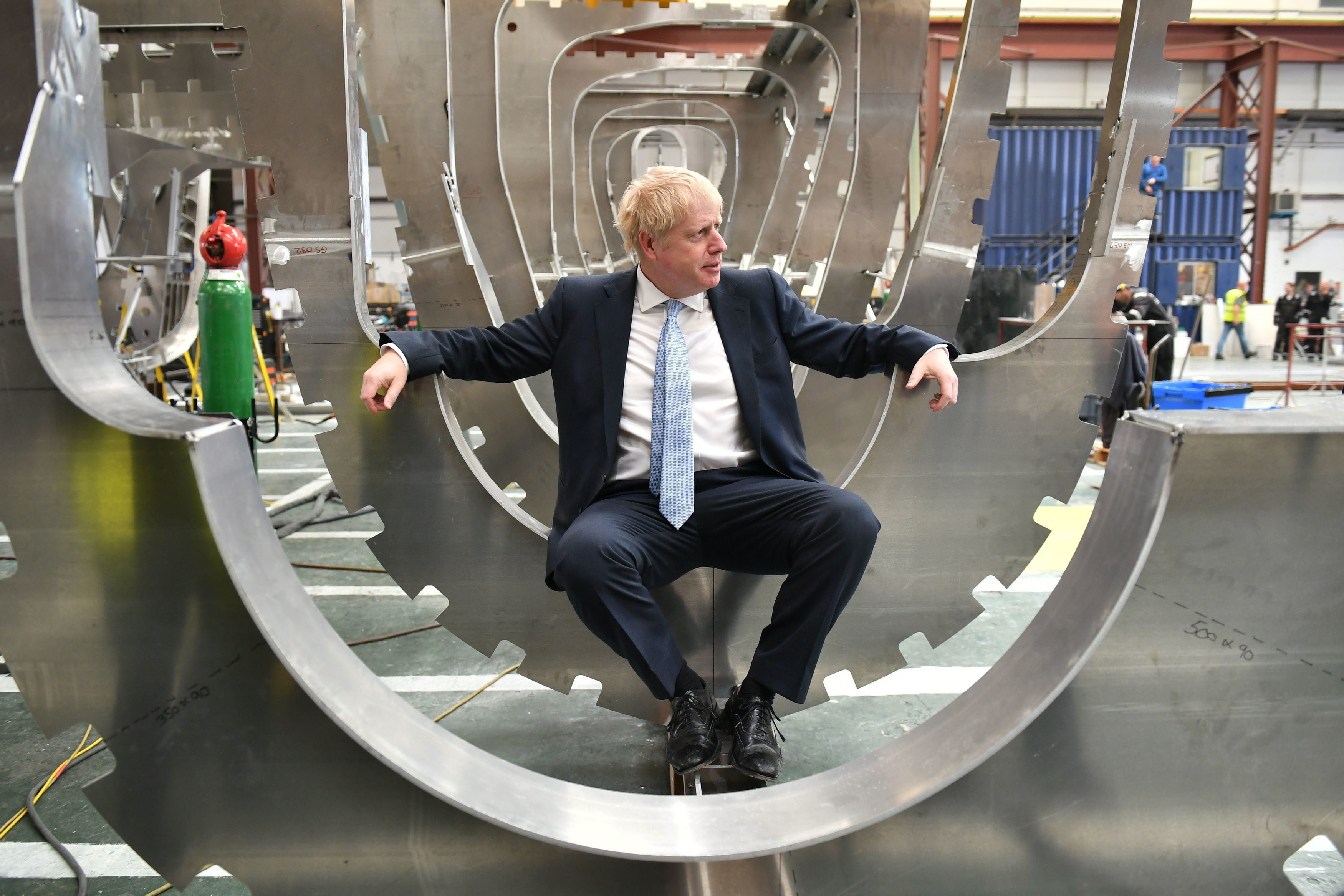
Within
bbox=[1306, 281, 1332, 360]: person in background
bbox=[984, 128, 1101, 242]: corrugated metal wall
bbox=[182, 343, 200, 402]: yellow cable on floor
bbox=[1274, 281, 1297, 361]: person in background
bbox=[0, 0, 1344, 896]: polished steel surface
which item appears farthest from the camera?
bbox=[984, 128, 1101, 242]: corrugated metal wall

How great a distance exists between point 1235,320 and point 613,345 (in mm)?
21621

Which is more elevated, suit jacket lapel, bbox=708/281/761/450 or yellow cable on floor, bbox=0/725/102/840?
suit jacket lapel, bbox=708/281/761/450

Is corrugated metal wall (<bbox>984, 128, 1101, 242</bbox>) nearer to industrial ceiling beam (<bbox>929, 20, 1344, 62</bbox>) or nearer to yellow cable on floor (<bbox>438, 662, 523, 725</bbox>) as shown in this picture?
industrial ceiling beam (<bbox>929, 20, 1344, 62</bbox>)

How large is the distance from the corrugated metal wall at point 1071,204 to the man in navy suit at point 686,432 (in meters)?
22.6

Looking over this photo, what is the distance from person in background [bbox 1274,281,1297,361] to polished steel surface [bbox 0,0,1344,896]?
21.7 metres

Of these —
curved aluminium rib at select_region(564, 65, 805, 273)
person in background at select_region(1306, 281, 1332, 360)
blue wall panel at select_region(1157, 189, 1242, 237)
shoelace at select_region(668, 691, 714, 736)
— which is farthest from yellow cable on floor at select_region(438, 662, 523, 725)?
blue wall panel at select_region(1157, 189, 1242, 237)

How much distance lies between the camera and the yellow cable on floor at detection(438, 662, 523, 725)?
3.31 meters

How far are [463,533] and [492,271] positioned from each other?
1840mm

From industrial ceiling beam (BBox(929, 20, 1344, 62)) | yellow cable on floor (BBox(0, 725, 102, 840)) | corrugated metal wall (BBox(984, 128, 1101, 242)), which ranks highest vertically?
industrial ceiling beam (BBox(929, 20, 1344, 62))

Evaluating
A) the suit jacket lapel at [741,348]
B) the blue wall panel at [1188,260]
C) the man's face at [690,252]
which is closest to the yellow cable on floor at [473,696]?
the suit jacket lapel at [741,348]

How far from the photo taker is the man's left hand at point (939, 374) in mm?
2229

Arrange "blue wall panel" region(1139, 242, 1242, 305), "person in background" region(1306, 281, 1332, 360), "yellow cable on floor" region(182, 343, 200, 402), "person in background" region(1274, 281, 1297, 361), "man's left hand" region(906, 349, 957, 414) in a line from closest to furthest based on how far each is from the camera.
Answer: "man's left hand" region(906, 349, 957, 414)
"yellow cable on floor" region(182, 343, 200, 402)
"person in background" region(1306, 281, 1332, 360)
"person in background" region(1274, 281, 1297, 361)
"blue wall panel" region(1139, 242, 1242, 305)

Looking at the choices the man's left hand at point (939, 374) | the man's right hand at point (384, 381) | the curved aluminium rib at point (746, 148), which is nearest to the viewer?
the man's right hand at point (384, 381)

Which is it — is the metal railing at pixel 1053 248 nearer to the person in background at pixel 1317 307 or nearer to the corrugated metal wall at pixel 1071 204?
the corrugated metal wall at pixel 1071 204
